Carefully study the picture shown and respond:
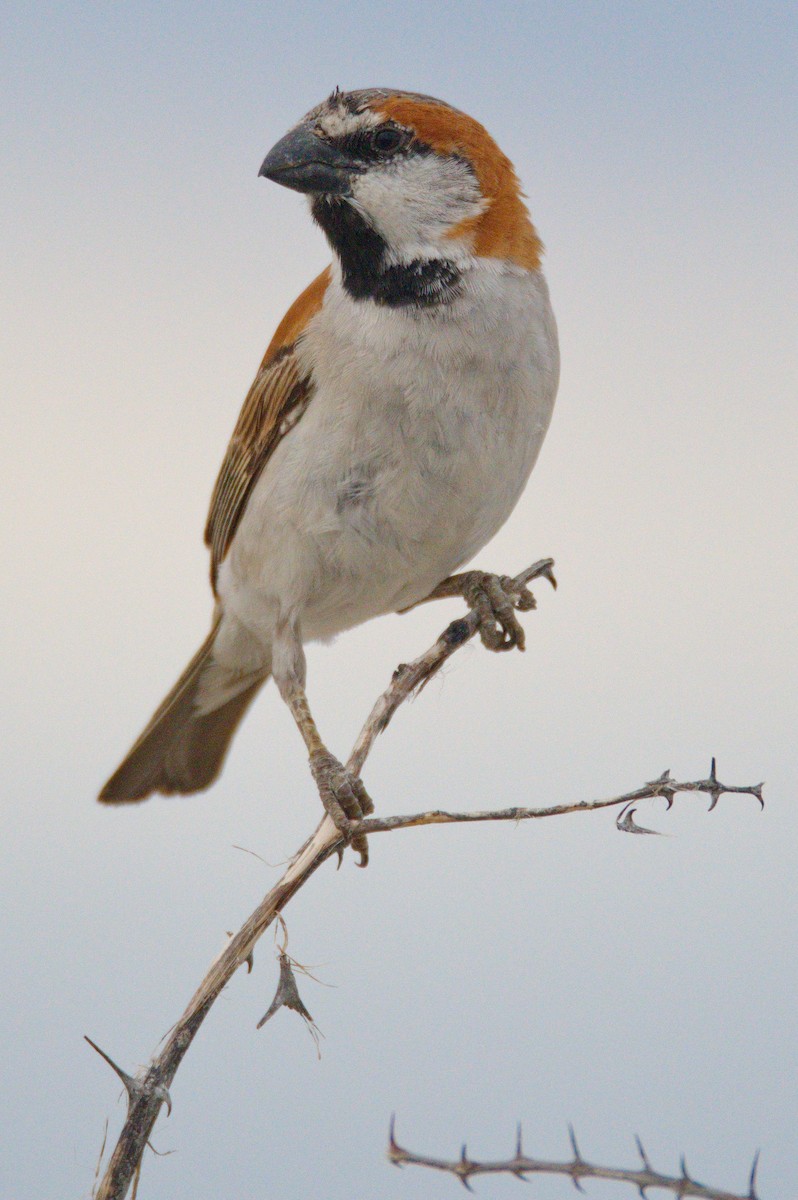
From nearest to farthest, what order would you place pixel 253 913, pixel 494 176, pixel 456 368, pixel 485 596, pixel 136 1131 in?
1. pixel 136 1131
2. pixel 253 913
3. pixel 456 368
4. pixel 494 176
5. pixel 485 596

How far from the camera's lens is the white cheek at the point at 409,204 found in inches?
119

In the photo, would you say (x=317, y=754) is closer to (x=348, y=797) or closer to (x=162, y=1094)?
(x=348, y=797)

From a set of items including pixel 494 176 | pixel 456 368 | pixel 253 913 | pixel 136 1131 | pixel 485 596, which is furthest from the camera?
pixel 485 596

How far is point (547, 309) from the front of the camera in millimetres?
3232

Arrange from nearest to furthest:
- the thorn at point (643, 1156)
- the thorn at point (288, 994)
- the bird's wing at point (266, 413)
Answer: the thorn at point (643, 1156) < the thorn at point (288, 994) < the bird's wing at point (266, 413)

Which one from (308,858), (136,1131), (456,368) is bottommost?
(136,1131)

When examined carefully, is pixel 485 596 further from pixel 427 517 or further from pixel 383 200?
pixel 383 200

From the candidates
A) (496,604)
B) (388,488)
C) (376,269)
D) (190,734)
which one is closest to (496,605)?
(496,604)

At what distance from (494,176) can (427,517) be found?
0.96m

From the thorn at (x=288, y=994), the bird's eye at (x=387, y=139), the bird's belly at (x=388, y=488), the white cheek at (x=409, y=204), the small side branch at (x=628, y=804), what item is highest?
the bird's eye at (x=387, y=139)

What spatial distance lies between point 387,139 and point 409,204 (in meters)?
0.18

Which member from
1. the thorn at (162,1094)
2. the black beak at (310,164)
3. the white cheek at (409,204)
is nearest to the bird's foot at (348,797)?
the thorn at (162,1094)

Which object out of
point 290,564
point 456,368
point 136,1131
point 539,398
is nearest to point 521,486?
point 539,398

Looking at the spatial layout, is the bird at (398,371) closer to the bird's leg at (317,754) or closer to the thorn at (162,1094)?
the bird's leg at (317,754)
